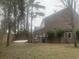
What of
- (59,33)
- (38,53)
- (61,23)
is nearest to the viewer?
(38,53)

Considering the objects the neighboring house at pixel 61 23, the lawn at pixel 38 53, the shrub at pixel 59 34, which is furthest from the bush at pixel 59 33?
the lawn at pixel 38 53

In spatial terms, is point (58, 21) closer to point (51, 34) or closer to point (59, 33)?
point (51, 34)

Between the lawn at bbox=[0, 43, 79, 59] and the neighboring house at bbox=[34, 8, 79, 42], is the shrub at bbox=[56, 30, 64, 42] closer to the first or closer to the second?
the neighboring house at bbox=[34, 8, 79, 42]

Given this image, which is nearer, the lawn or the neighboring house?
the lawn

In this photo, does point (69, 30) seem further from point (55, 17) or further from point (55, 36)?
point (55, 17)

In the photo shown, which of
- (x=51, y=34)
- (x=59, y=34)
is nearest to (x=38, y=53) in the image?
(x=59, y=34)

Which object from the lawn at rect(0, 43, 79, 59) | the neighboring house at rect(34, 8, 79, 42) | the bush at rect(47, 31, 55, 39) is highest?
the neighboring house at rect(34, 8, 79, 42)

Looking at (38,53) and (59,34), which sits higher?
(59,34)

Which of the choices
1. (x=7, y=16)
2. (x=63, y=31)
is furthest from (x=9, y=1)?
(x=63, y=31)

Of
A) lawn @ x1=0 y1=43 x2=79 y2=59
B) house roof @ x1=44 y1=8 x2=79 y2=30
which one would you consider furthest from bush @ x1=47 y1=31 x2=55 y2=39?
lawn @ x1=0 y1=43 x2=79 y2=59

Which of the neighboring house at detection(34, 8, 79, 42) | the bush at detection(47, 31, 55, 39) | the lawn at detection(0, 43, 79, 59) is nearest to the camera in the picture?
the lawn at detection(0, 43, 79, 59)

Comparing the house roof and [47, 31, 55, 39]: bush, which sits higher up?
the house roof

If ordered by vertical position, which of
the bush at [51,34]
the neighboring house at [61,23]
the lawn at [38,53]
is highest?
the neighboring house at [61,23]

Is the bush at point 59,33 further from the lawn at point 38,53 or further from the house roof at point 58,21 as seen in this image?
the lawn at point 38,53
